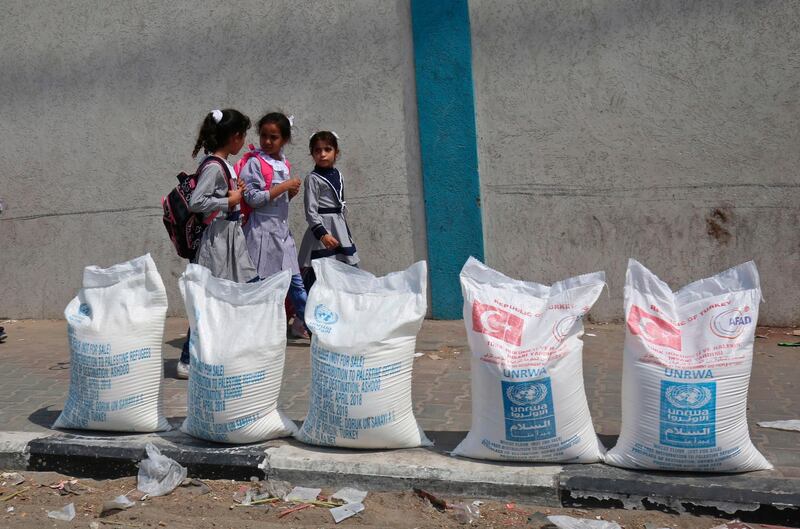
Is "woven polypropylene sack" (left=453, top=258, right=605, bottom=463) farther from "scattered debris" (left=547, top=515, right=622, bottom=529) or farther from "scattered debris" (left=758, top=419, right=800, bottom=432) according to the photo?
"scattered debris" (left=758, top=419, right=800, bottom=432)

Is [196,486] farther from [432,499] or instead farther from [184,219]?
[184,219]

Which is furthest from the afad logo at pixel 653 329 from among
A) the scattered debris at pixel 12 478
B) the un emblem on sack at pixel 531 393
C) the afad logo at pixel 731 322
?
the scattered debris at pixel 12 478

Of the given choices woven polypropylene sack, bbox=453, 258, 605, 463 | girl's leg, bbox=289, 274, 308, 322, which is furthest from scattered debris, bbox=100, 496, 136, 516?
girl's leg, bbox=289, 274, 308, 322

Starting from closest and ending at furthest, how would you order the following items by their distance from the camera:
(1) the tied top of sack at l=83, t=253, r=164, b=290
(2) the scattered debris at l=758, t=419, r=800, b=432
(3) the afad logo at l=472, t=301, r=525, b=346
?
(3) the afad logo at l=472, t=301, r=525, b=346
(2) the scattered debris at l=758, t=419, r=800, b=432
(1) the tied top of sack at l=83, t=253, r=164, b=290

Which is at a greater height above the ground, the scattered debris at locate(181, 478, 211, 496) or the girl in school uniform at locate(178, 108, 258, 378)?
the girl in school uniform at locate(178, 108, 258, 378)

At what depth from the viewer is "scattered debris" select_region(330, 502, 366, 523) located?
3436 mm

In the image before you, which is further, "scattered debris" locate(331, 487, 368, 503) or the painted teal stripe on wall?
the painted teal stripe on wall

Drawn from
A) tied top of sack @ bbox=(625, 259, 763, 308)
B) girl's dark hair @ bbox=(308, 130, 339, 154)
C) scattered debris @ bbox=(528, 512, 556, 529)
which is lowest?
scattered debris @ bbox=(528, 512, 556, 529)

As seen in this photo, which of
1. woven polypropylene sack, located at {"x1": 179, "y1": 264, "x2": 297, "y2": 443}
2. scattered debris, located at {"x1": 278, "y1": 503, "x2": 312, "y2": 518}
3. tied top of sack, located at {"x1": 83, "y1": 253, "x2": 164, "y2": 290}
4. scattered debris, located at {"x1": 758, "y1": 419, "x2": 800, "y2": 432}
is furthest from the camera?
tied top of sack, located at {"x1": 83, "y1": 253, "x2": 164, "y2": 290}

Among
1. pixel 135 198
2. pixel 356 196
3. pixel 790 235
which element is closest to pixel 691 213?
pixel 790 235

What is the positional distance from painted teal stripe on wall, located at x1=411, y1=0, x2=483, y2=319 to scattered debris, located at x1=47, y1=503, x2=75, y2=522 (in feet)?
12.6

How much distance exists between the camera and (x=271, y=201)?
5.89 m

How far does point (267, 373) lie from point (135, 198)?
4.22 m

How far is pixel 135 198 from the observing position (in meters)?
7.64
